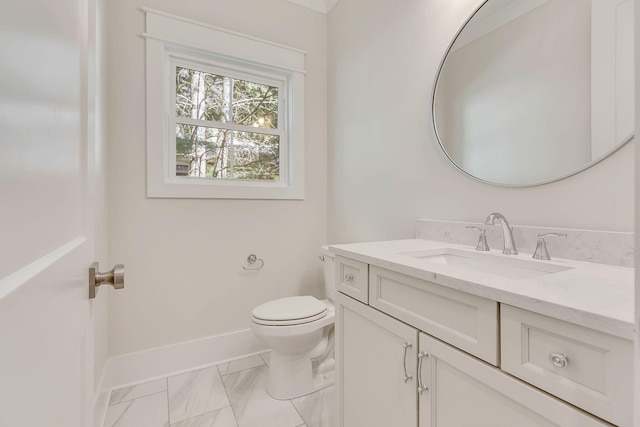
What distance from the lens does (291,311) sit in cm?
165

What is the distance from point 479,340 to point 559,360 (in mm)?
163

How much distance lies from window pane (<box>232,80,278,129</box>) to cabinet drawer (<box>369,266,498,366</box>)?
1.61 metres

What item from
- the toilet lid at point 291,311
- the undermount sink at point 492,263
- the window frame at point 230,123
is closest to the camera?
the undermount sink at point 492,263

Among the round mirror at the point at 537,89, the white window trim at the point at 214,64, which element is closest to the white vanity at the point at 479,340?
the round mirror at the point at 537,89

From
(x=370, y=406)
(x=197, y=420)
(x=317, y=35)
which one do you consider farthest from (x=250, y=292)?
(x=317, y=35)

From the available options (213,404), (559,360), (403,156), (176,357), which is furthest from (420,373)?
(176,357)

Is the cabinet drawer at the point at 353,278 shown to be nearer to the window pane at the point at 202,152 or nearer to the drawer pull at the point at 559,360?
the drawer pull at the point at 559,360

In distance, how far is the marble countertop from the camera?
20.3 inches

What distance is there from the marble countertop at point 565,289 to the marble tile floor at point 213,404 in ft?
3.36

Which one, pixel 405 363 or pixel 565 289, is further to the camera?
pixel 405 363

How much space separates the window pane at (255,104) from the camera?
218 centimetres

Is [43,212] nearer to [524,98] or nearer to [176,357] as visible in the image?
[524,98]

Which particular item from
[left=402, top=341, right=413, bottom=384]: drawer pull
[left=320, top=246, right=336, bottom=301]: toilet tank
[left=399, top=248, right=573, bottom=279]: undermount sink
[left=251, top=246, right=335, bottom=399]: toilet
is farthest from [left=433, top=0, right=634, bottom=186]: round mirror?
[left=251, top=246, right=335, bottom=399]: toilet

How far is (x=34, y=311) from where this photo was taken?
316mm
